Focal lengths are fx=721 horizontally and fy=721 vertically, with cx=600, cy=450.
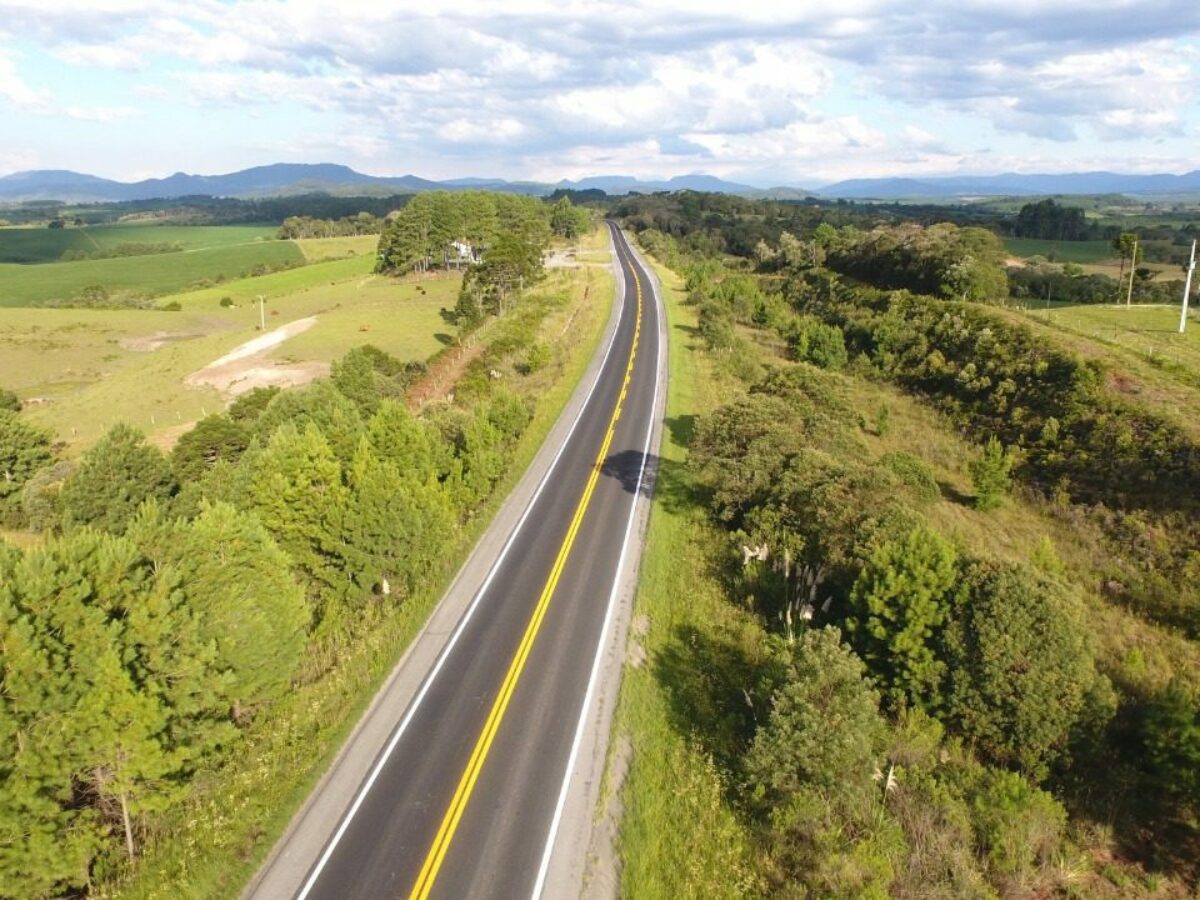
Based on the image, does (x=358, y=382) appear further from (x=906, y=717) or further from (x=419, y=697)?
(x=906, y=717)

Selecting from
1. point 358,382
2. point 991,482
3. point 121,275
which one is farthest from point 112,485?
point 121,275

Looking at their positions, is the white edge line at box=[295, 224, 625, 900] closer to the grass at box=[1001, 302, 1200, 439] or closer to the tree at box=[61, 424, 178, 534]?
the tree at box=[61, 424, 178, 534]

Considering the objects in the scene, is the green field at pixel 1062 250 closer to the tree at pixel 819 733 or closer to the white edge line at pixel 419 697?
the white edge line at pixel 419 697

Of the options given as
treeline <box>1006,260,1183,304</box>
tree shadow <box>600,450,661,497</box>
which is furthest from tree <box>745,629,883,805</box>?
treeline <box>1006,260,1183,304</box>

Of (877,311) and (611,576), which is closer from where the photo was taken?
(611,576)

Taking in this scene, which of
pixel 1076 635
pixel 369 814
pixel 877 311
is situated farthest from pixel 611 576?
pixel 877 311

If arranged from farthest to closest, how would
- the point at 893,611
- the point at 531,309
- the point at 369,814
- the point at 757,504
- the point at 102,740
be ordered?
the point at 531,309
the point at 757,504
the point at 893,611
the point at 369,814
the point at 102,740

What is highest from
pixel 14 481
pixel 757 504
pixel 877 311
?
pixel 877 311

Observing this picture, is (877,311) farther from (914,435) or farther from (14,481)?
(14,481)
